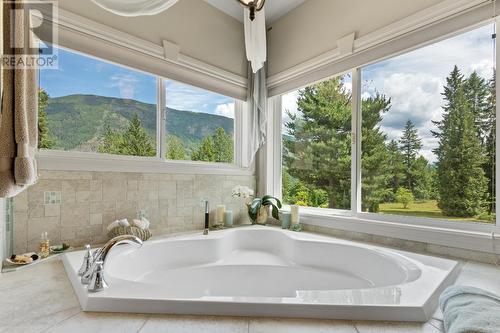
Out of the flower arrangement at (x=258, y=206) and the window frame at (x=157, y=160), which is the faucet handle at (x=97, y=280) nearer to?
the window frame at (x=157, y=160)

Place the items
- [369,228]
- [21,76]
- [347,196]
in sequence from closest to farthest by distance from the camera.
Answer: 1. [21,76]
2. [369,228]
3. [347,196]

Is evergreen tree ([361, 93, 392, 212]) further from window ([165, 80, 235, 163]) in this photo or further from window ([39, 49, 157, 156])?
window ([39, 49, 157, 156])

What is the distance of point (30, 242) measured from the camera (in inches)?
62.4

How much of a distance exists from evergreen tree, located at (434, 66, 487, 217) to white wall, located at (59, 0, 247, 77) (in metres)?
1.85

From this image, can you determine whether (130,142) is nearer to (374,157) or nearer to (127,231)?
(127,231)

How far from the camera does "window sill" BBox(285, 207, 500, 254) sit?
59.4 inches

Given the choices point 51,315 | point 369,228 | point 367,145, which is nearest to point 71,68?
point 51,315

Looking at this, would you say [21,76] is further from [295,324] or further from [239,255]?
[239,255]

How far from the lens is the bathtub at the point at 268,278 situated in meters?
0.95

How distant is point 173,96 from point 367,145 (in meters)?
1.74

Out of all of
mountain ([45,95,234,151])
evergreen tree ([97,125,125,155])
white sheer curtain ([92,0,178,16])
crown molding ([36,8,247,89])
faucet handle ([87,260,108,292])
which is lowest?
faucet handle ([87,260,108,292])

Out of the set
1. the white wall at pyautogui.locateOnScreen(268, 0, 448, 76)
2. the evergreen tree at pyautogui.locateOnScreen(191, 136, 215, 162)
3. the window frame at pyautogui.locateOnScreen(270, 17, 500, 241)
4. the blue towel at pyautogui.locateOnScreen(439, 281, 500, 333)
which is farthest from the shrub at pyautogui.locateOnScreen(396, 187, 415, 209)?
the evergreen tree at pyautogui.locateOnScreen(191, 136, 215, 162)

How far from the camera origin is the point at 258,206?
2611 millimetres

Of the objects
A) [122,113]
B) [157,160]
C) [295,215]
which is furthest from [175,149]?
[295,215]
